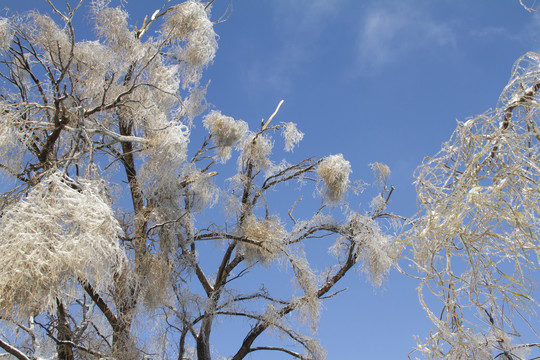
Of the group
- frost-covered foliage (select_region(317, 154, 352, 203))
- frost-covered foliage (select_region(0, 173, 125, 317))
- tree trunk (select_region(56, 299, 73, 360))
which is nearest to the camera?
frost-covered foliage (select_region(0, 173, 125, 317))

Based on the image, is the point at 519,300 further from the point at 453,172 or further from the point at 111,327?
the point at 111,327

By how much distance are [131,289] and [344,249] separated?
95.4 inches

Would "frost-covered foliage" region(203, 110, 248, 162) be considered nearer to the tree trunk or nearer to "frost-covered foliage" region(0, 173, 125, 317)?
the tree trunk

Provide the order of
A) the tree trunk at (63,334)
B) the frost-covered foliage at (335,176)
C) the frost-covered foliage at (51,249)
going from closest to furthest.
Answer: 1. the frost-covered foliage at (51,249)
2. the tree trunk at (63,334)
3. the frost-covered foliage at (335,176)

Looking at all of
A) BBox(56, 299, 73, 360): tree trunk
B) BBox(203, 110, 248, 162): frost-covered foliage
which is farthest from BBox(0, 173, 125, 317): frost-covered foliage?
BBox(203, 110, 248, 162): frost-covered foliage

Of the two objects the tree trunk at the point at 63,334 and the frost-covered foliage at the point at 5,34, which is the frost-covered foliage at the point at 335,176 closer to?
the tree trunk at the point at 63,334

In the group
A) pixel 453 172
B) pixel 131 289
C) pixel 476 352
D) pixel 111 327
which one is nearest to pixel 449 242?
pixel 453 172

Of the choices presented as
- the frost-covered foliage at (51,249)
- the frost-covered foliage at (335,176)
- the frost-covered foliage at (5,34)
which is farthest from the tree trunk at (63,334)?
the frost-covered foliage at (335,176)

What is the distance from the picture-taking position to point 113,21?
5898mm

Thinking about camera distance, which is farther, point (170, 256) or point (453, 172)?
point (170, 256)

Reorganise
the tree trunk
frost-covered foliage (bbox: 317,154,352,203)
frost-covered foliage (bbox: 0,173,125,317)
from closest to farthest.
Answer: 1. frost-covered foliage (bbox: 0,173,125,317)
2. the tree trunk
3. frost-covered foliage (bbox: 317,154,352,203)

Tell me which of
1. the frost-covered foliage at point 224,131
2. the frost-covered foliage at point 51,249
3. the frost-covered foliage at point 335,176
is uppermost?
the frost-covered foliage at point 224,131

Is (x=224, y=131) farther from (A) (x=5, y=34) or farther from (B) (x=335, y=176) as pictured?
(A) (x=5, y=34)

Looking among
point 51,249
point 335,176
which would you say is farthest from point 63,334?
point 335,176
